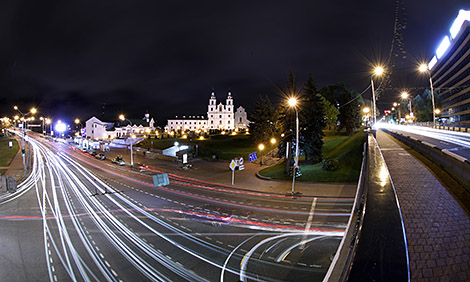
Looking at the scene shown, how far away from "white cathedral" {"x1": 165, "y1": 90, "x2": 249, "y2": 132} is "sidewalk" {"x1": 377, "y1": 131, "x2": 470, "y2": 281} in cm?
11586

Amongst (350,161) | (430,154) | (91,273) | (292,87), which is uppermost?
(292,87)

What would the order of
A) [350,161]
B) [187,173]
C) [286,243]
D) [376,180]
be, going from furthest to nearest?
[187,173] < [350,161] < [286,243] < [376,180]

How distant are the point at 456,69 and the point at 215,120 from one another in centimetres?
9501

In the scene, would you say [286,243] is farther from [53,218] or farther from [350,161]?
[350,161]

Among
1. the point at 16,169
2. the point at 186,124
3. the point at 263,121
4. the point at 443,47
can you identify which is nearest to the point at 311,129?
the point at 263,121

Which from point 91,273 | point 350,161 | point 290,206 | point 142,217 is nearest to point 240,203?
point 290,206

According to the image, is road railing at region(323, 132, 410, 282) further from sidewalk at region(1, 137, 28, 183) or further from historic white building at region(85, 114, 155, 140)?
historic white building at region(85, 114, 155, 140)

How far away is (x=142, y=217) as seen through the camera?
1659 centimetres

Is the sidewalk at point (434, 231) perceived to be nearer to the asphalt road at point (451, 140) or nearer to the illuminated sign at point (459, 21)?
the asphalt road at point (451, 140)

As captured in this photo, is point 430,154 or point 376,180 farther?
point 430,154

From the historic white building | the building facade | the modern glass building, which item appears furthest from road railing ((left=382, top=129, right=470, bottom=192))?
the building facade

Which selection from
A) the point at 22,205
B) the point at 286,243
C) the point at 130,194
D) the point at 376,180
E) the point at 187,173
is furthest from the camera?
the point at 187,173

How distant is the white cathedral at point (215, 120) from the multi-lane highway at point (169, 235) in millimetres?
103070

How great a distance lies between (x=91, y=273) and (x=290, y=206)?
13017 mm
